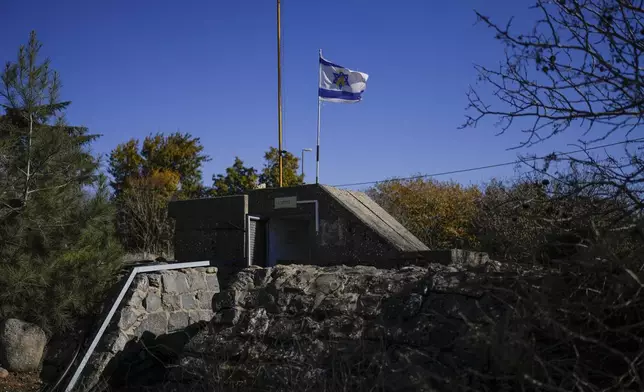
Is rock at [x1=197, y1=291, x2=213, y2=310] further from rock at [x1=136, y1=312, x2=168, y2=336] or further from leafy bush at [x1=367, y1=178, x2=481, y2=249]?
leafy bush at [x1=367, y1=178, x2=481, y2=249]

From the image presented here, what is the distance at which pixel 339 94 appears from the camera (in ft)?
64.4

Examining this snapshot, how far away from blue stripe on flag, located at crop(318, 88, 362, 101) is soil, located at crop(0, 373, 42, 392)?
12.4 m

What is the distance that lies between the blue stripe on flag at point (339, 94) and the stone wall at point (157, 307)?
37.7ft

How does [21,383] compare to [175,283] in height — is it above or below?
below

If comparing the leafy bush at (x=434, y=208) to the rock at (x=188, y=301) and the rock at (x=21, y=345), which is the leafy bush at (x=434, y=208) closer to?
the rock at (x=188, y=301)

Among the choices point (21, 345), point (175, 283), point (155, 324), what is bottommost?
point (21, 345)

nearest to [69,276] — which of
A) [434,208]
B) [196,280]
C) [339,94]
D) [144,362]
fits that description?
[196,280]

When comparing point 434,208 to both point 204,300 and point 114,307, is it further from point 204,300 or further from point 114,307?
point 114,307

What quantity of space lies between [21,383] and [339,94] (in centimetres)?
1298

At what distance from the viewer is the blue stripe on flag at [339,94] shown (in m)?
19.6

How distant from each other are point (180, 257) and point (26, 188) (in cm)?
559

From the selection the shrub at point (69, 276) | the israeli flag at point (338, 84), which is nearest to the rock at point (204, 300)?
the shrub at point (69, 276)

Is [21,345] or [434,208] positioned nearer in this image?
[21,345]

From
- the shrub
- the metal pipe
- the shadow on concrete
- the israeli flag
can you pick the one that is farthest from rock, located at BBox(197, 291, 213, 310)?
the israeli flag
